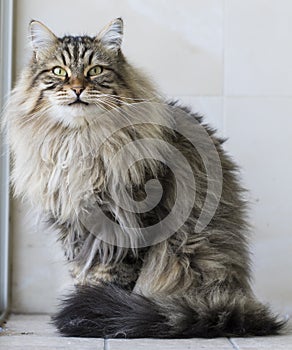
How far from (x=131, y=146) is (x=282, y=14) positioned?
36.9 inches

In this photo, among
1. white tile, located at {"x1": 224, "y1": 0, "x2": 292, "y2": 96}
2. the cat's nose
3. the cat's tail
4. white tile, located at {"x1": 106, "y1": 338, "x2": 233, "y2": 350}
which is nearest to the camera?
white tile, located at {"x1": 106, "y1": 338, "x2": 233, "y2": 350}

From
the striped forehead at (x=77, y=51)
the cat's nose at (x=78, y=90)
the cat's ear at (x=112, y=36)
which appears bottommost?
the cat's nose at (x=78, y=90)

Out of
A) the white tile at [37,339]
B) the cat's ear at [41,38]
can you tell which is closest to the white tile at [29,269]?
the white tile at [37,339]

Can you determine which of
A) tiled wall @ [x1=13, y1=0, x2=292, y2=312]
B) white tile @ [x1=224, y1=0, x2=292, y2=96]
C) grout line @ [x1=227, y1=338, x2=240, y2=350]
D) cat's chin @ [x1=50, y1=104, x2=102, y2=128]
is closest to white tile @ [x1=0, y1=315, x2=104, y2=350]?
grout line @ [x1=227, y1=338, x2=240, y2=350]

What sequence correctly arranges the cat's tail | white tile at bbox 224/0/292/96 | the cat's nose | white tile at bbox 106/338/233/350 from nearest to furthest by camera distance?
white tile at bbox 106/338/233/350 → the cat's tail → the cat's nose → white tile at bbox 224/0/292/96

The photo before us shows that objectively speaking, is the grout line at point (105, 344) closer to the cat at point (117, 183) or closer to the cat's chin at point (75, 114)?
the cat at point (117, 183)

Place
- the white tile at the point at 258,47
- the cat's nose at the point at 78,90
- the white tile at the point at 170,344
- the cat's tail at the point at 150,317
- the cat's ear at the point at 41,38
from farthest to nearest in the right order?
the white tile at the point at 258,47 < the cat's ear at the point at 41,38 < the cat's nose at the point at 78,90 < the cat's tail at the point at 150,317 < the white tile at the point at 170,344

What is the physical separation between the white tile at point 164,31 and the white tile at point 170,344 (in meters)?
1.12

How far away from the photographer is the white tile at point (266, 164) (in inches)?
107

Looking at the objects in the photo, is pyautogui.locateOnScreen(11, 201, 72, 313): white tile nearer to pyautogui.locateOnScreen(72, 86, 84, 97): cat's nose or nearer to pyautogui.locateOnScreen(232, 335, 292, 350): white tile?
pyautogui.locateOnScreen(72, 86, 84, 97): cat's nose

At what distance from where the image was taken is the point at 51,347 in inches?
71.2

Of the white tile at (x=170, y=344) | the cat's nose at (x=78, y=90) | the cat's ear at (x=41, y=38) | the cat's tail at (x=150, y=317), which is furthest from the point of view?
the cat's ear at (x=41, y=38)

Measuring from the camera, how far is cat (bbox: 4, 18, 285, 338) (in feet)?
6.80

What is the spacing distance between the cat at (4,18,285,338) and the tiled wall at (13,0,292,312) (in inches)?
19.7
